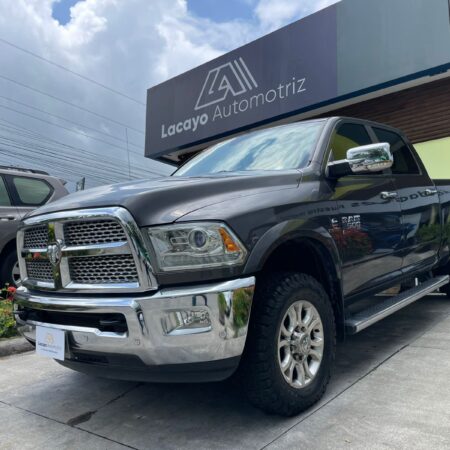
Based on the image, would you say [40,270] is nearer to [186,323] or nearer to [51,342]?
[51,342]

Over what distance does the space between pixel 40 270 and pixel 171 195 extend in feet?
3.41

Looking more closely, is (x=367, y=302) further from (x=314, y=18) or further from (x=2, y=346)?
(x=314, y=18)

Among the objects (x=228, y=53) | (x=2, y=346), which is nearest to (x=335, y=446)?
(x=2, y=346)

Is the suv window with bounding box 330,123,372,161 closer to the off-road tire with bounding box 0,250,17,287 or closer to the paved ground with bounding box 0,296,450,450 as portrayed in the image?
the paved ground with bounding box 0,296,450,450

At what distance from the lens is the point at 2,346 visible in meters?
4.08

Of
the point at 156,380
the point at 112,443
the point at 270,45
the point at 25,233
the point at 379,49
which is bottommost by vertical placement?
the point at 112,443

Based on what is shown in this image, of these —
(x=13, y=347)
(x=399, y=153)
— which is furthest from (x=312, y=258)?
(x=13, y=347)

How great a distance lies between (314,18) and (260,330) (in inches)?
346

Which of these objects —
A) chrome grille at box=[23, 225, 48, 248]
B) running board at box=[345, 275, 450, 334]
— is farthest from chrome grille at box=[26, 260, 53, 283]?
running board at box=[345, 275, 450, 334]

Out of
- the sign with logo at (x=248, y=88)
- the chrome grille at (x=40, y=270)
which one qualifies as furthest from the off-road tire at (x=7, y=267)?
the sign with logo at (x=248, y=88)

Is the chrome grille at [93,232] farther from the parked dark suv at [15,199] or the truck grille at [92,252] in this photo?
the parked dark suv at [15,199]

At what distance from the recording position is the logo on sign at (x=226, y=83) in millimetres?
10812

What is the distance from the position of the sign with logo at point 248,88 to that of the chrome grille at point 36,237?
7.65 metres

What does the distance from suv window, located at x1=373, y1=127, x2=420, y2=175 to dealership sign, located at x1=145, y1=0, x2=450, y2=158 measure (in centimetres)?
410
